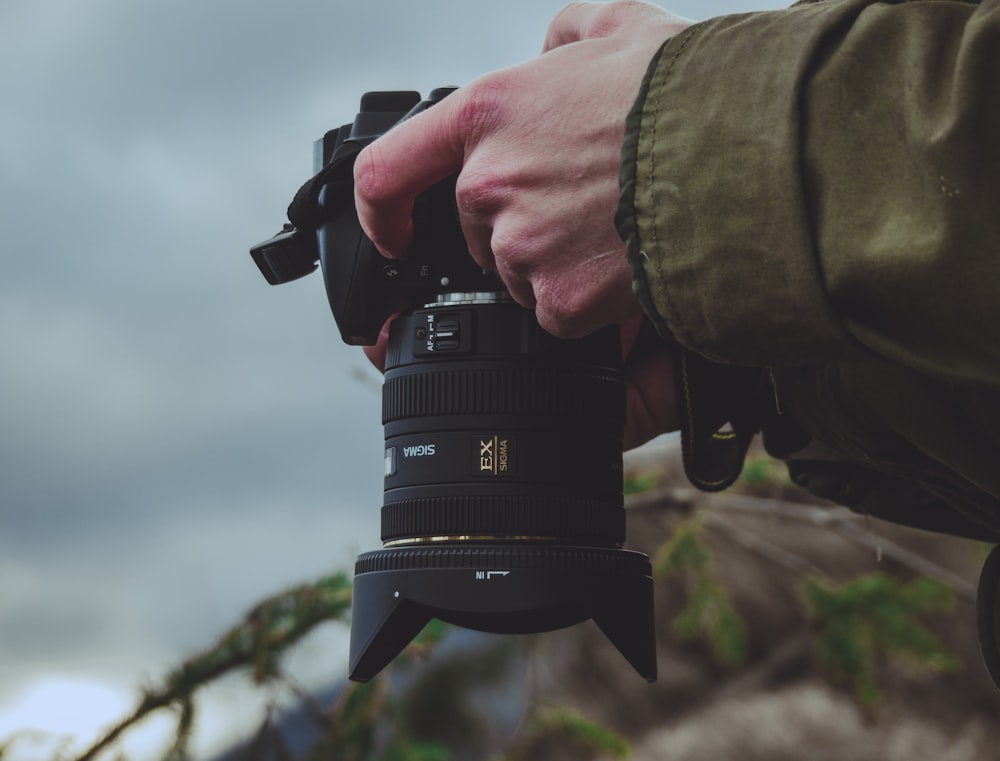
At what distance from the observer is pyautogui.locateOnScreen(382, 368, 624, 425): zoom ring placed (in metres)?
0.83

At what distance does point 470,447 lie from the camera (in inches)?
32.4

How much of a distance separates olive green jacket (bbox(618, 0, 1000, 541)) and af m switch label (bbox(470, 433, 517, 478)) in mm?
223

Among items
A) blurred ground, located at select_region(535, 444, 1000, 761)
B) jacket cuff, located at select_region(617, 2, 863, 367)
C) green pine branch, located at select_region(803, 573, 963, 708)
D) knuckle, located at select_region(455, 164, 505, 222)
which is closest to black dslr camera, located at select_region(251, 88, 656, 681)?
knuckle, located at select_region(455, 164, 505, 222)

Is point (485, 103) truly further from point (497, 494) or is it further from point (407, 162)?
point (497, 494)

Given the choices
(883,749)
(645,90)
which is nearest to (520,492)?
(645,90)

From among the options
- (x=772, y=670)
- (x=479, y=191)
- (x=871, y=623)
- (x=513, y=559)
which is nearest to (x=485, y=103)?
(x=479, y=191)

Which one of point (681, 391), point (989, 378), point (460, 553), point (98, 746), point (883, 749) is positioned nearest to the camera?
point (989, 378)

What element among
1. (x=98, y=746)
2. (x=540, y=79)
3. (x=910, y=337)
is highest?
(x=540, y=79)

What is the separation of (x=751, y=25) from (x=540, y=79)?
0.42 feet

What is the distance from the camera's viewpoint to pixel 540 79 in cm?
69

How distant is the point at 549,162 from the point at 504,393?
0.67 feet

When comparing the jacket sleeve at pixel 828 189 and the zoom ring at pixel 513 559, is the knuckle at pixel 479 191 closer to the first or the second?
the jacket sleeve at pixel 828 189

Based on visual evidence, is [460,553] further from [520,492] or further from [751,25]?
[751,25]

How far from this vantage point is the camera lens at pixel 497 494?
0.79 metres
